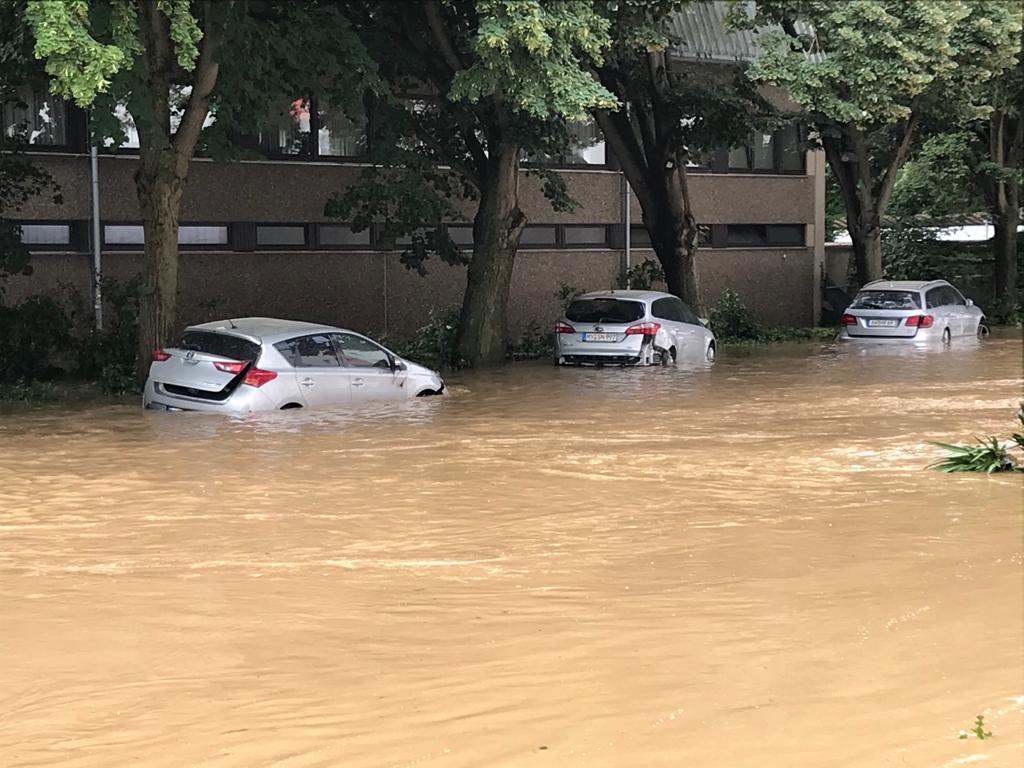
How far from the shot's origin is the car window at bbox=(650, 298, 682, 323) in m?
24.4

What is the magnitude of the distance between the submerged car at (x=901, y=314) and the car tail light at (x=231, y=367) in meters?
16.2

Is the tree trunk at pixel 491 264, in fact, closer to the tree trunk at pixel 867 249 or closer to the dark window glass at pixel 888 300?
the dark window glass at pixel 888 300

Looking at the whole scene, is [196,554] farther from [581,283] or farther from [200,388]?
[581,283]

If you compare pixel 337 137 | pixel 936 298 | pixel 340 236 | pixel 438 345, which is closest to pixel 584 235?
pixel 340 236

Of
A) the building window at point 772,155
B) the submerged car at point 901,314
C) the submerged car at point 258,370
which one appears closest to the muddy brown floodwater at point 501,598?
the submerged car at point 258,370

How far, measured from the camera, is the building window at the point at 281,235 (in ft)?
87.9

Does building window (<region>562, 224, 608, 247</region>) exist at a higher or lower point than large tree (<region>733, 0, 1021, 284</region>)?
lower

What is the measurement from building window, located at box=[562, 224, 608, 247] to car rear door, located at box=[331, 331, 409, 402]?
44.1ft

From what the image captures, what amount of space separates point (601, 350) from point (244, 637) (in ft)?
55.9

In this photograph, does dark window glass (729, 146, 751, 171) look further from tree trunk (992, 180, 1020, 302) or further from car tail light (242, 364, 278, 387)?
car tail light (242, 364, 278, 387)

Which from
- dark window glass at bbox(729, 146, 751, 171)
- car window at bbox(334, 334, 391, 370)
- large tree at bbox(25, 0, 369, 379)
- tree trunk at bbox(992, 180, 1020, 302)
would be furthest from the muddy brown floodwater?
tree trunk at bbox(992, 180, 1020, 302)

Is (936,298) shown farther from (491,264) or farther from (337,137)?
(337,137)

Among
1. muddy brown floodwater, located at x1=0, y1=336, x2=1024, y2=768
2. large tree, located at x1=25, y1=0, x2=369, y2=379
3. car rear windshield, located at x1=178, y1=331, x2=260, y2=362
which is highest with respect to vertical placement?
large tree, located at x1=25, y1=0, x2=369, y2=379

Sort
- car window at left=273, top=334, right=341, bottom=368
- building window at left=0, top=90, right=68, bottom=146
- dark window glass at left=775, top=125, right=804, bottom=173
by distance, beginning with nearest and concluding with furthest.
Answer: car window at left=273, top=334, right=341, bottom=368, building window at left=0, top=90, right=68, bottom=146, dark window glass at left=775, top=125, right=804, bottom=173
